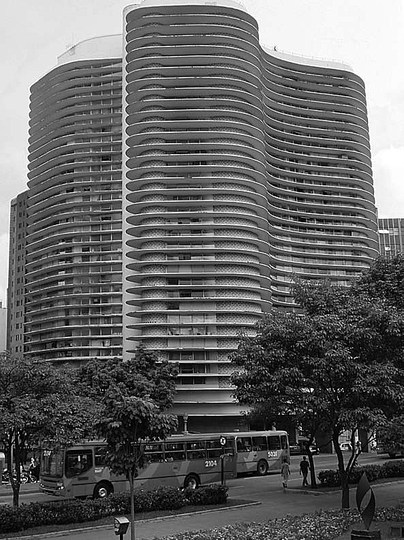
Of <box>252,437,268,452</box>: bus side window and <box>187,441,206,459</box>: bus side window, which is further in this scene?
<box>252,437,268,452</box>: bus side window

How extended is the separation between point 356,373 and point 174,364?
164ft

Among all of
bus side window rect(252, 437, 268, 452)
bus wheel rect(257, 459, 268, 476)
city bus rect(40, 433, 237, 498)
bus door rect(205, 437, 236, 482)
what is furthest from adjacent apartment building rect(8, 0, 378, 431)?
city bus rect(40, 433, 237, 498)

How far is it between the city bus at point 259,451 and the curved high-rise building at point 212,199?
3117 cm

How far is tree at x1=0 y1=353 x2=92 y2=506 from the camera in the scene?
22469 millimetres

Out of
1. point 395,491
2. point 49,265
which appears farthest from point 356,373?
point 49,265

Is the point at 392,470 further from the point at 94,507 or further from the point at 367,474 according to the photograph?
the point at 94,507

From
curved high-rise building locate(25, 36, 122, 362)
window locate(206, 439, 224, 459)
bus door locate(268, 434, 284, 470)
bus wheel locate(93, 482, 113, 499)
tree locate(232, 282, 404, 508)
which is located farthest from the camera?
curved high-rise building locate(25, 36, 122, 362)

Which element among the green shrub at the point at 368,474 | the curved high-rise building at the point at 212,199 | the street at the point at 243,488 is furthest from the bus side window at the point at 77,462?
the curved high-rise building at the point at 212,199

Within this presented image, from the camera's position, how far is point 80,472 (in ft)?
108

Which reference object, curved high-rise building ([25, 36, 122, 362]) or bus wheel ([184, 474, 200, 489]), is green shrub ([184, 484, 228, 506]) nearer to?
bus wheel ([184, 474, 200, 489])

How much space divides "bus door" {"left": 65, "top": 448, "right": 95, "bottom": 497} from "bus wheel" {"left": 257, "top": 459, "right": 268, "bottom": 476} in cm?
1473

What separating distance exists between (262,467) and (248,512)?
18304 millimetres

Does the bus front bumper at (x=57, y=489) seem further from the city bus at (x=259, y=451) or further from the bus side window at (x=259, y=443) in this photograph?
the bus side window at (x=259, y=443)

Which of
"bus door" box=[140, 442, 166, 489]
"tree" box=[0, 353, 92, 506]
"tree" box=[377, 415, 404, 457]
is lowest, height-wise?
"bus door" box=[140, 442, 166, 489]
